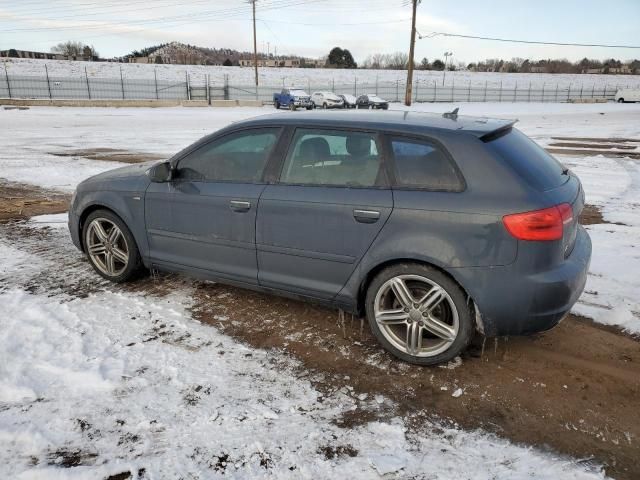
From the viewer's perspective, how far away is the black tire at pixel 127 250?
4.62 m

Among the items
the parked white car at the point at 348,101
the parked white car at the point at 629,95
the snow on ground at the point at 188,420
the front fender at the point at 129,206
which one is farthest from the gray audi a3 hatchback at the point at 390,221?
the parked white car at the point at 629,95

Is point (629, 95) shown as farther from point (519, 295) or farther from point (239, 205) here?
point (239, 205)

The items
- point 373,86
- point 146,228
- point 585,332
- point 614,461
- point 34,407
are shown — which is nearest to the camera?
point 614,461

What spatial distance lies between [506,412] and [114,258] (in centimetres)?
365

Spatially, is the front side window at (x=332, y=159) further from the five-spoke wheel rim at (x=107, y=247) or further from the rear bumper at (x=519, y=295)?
the five-spoke wheel rim at (x=107, y=247)

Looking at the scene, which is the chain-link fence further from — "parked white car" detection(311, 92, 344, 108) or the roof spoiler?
the roof spoiler

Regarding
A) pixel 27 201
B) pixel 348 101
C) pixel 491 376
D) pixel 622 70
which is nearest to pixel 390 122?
pixel 491 376

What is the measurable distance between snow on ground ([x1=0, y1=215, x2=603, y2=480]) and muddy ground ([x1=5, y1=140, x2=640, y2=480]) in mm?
123

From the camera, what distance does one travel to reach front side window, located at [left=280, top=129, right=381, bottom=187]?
347 centimetres

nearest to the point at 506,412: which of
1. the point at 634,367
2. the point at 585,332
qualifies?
the point at 634,367

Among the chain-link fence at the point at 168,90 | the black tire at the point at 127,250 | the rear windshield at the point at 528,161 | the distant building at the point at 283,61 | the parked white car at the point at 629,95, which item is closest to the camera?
the rear windshield at the point at 528,161

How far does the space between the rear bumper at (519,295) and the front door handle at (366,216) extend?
2.02ft

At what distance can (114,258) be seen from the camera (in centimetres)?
478

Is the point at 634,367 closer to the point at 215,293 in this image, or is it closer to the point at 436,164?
the point at 436,164
